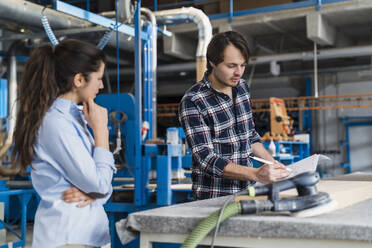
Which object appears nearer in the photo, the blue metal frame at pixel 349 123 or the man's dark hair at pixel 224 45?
the man's dark hair at pixel 224 45

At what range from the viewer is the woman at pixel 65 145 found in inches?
52.9

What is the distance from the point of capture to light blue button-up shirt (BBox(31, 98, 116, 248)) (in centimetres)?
133

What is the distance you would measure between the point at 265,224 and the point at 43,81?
0.78m

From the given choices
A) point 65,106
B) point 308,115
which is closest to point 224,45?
point 65,106

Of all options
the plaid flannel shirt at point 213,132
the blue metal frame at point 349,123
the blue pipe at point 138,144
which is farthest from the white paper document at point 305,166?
the blue metal frame at point 349,123

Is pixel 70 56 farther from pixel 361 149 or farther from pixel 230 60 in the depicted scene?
pixel 361 149

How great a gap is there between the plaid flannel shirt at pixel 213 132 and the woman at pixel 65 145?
558 millimetres

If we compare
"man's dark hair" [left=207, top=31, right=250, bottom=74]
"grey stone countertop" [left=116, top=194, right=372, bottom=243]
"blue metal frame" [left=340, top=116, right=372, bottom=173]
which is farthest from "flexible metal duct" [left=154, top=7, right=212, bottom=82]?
"blue metal frame" [left=340, top=116, right=372, bottom=173]

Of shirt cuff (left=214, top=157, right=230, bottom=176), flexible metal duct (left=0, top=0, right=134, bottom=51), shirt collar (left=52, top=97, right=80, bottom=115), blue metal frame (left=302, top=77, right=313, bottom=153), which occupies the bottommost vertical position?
shirt cuff (left=214, top=157, right=230, bottom=176)

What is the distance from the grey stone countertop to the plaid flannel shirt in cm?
66

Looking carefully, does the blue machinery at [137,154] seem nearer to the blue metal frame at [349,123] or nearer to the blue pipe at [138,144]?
the blue pipe at [138,144]

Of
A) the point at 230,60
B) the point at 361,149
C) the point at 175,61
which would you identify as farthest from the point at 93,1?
the point at 230,60

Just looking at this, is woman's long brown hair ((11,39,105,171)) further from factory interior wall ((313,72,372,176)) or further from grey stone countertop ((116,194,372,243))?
factory interior wall ((313,72,372,176))

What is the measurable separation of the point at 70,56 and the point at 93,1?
898 cm
